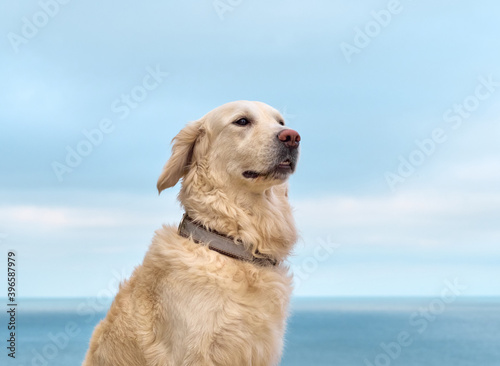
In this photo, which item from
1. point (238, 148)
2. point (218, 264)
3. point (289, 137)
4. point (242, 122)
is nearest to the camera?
point (218, 264)

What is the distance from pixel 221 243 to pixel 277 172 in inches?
28.0

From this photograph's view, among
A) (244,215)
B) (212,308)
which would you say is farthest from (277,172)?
(212,308)

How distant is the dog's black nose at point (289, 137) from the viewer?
467cm

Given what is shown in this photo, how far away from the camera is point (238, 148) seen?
478 cm

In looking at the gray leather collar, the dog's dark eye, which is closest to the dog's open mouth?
the dog's dark eye

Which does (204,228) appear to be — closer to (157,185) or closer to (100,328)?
(157,185)

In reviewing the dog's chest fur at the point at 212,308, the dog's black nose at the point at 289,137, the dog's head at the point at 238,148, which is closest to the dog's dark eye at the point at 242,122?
the dog's head at the point at 238,148

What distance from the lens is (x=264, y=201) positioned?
490 centimetres

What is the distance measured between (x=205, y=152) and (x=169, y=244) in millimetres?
824

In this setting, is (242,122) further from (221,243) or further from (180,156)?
(221,243)

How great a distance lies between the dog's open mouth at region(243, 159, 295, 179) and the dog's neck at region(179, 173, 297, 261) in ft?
0.55

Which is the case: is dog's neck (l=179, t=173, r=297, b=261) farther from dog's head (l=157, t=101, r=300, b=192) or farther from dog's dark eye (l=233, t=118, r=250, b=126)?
dog's dark eye (l=233, t=118, r=250, b=126)

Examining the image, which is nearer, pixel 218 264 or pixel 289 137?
pixel 218 264

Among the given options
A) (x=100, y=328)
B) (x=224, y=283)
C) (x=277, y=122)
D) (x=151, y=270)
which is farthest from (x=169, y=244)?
(x=277, y=122)
